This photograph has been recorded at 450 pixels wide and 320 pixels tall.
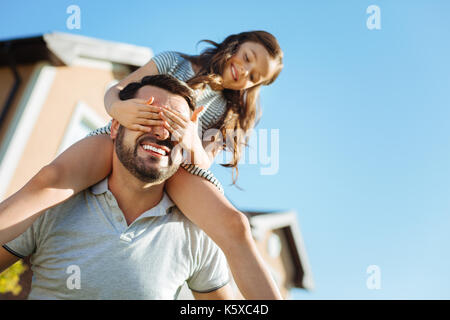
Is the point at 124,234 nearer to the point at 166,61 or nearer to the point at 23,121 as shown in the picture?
the point at 166,61

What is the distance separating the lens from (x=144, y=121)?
2.14 meters

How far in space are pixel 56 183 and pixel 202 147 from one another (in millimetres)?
913

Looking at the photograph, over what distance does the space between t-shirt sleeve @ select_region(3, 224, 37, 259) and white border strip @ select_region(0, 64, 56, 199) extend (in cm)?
521

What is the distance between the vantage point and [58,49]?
25.1 ft

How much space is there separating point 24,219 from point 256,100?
2.11 m

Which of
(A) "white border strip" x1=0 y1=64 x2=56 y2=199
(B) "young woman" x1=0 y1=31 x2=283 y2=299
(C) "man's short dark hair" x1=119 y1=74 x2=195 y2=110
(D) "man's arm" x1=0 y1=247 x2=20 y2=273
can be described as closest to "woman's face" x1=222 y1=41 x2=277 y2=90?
(B) "young woman" x1=0 y1=31 x2=283 y2=299

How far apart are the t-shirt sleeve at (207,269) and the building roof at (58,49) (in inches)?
253

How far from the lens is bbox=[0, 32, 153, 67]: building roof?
758 centimetres

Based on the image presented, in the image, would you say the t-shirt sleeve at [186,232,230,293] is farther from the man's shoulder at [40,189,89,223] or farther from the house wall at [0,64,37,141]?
the house wall at [0,64,37,141]

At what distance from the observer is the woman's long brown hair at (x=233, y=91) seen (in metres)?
2.94

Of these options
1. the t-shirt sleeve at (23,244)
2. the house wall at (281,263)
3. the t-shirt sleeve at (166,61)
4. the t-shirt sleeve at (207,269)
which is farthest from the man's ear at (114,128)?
the house wall at (281,263)
